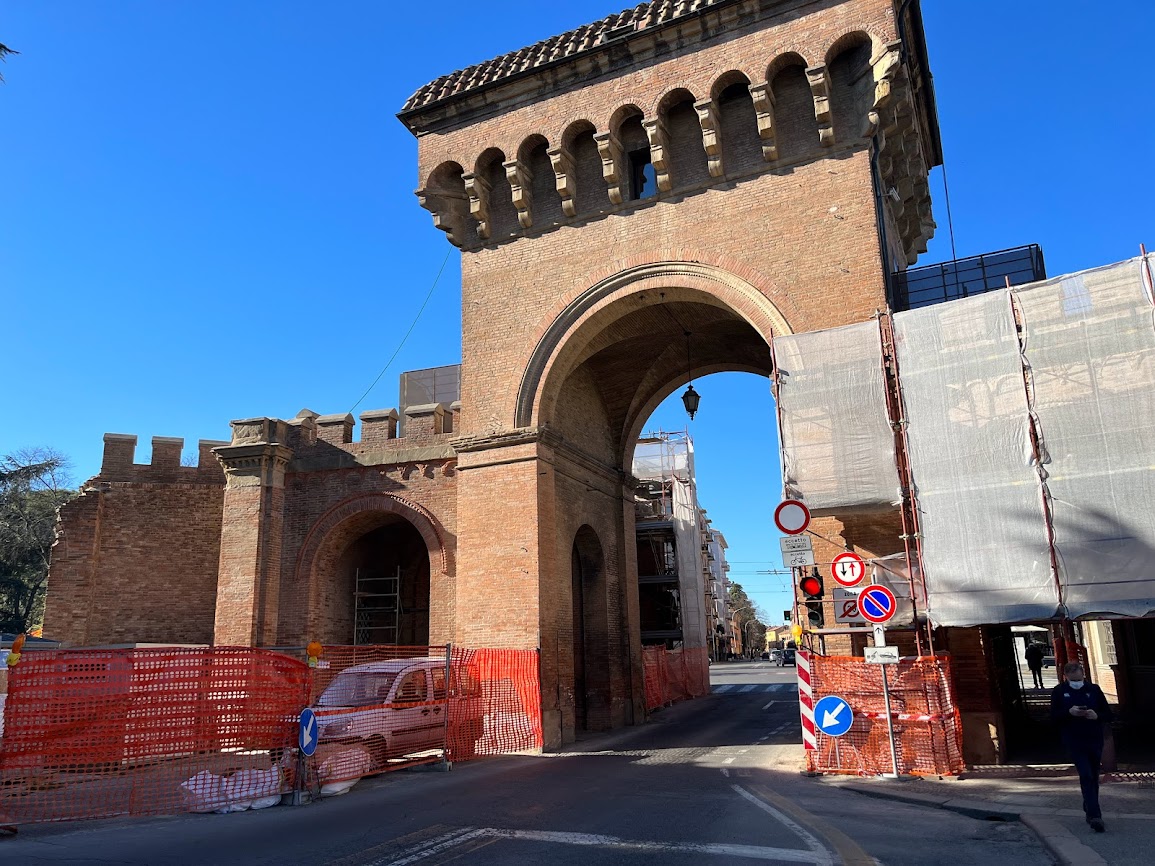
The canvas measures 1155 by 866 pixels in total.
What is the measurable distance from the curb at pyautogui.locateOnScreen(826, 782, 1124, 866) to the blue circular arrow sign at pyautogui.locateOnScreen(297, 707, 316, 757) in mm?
6195

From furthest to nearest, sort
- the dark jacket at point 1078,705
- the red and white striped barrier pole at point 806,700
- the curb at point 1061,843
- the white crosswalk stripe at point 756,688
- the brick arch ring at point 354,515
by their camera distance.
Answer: the white crosswalk stripe at point 756,688
the brick arch ring at point 354,515
the red and white striped barrier pole at point 806,700
the dark jacket at point 1078,705
the curb at point 1061,843

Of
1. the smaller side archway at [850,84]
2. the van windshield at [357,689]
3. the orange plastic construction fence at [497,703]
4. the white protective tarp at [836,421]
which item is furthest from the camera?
the smaller side archway at [850,84]

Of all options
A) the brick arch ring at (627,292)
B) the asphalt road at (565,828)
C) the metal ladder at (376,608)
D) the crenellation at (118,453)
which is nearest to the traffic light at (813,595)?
the asphalt road at (565,828)

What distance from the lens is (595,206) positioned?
16547 mm

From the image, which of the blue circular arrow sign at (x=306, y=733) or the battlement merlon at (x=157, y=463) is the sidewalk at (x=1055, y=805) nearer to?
the blue circular arrow sign at (x=306, y=733)

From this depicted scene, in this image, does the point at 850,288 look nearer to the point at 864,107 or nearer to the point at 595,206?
the point at 864,107

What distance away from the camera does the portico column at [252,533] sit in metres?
17.3

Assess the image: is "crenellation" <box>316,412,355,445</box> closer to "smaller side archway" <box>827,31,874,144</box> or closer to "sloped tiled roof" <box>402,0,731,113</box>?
"sloped tiled roof" <box>402,0,731,113</box>

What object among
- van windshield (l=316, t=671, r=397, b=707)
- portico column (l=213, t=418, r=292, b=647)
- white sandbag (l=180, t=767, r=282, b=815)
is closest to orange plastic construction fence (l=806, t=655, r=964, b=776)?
van windshield (l=316, t=671, r=397, b=707)

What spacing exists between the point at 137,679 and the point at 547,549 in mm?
8020

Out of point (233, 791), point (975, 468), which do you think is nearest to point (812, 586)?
point (975, 468)

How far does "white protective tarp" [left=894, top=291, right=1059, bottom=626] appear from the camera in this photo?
10.4 metres

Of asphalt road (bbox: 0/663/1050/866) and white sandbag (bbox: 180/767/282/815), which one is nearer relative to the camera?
asphalt road (bbox: 0/663/1050/866)

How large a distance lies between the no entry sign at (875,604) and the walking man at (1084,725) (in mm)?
2700
